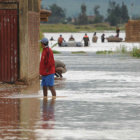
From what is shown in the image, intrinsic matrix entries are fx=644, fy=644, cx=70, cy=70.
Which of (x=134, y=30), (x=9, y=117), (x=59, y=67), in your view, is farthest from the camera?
(x=134, y=30)

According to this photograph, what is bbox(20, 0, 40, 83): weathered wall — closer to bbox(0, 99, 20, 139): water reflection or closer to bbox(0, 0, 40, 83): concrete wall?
bbox(0, 0, 40, 83): concrete wall

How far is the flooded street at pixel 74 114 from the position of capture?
1091 cm

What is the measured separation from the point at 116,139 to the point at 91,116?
2.97m

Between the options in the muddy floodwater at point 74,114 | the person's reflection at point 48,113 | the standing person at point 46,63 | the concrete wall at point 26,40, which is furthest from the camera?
the concrete wall at point 26,40

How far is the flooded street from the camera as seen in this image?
1091 cm

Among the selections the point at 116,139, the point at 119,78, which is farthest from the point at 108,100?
the point at 119,78

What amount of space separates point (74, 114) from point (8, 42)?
8.31 meters

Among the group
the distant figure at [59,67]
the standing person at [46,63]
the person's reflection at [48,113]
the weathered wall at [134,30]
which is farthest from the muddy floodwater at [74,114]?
the weathered wall at [134,30]

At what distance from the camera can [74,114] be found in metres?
13.7

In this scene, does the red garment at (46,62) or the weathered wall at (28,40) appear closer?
the red garment at (46,62)

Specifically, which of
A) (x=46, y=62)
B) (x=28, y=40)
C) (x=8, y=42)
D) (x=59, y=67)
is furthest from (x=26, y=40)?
(x=46, y=62)

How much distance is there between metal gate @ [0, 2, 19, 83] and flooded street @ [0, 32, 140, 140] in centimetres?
164

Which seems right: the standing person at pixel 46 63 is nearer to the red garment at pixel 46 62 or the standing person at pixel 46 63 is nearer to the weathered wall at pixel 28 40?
the red garment at pixel 46 62

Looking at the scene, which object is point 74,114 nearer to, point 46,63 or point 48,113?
point 48,113
